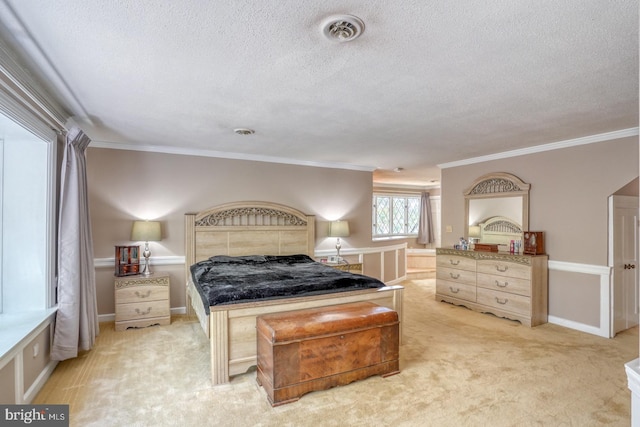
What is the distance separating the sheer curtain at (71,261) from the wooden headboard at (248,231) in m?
1.62

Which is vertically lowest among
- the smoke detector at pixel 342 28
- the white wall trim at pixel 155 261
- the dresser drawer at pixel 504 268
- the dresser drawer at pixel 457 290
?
the dresser drawer at pixel 457 290

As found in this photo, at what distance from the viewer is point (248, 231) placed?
5.07 metres

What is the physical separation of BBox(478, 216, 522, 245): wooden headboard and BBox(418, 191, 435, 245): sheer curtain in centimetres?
361

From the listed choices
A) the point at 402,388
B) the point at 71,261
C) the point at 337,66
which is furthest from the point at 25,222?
the point at 402,388

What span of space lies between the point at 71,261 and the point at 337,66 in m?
2.96

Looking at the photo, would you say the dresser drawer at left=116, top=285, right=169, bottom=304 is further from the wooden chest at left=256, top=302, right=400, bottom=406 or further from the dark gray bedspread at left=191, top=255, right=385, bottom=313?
the wooden chest at left=256, top=302, right=400, bottom=406

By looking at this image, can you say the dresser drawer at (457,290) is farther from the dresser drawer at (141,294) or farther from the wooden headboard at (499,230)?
the dresser drawer at (141,294)

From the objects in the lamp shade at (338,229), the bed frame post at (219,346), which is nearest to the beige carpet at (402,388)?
→ the bed frame post at (219,346)

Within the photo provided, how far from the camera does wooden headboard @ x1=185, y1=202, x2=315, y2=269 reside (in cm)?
479

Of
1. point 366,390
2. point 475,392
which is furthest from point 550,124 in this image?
point 366,390

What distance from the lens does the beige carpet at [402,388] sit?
2291 mm

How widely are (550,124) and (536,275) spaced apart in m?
A: 2.02

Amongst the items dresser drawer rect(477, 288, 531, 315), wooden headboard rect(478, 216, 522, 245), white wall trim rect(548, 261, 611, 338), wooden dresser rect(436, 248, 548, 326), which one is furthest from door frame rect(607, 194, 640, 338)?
wooden headboard rect(478, 216, 522, 245)

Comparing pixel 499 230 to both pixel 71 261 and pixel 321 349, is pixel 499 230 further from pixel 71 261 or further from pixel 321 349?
pixel 71 261
